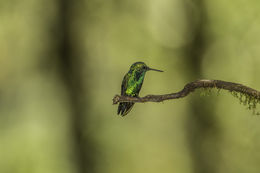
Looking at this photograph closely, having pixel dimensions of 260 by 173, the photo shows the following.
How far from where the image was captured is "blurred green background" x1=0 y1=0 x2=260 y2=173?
9.09 meters

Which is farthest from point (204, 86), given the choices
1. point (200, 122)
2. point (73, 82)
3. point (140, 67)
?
point (73, 82)

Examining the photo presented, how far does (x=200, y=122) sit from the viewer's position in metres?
8.73

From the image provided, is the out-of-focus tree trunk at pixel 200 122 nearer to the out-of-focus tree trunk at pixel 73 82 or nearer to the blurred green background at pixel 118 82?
the blurred green background at pixel 118 82

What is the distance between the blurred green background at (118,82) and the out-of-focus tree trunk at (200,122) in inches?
Answer: 1.1

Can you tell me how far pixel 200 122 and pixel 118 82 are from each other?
334 cm

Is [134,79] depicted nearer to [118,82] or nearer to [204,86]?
[204,86]

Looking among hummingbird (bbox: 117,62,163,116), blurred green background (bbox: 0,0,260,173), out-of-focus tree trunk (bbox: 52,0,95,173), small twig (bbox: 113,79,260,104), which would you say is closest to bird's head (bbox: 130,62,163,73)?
hummingbird (bbox: 117,62,163,116)

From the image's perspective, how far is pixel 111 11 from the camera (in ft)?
35.3

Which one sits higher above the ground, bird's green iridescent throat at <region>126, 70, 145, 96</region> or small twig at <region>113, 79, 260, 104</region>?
bird's green iridescent throat at <region>126, 70, 145, 96</region>

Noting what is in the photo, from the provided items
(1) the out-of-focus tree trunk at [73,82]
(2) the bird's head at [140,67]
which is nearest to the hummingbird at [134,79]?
(2) the bird's head at [140,67]

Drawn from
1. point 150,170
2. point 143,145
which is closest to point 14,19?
point 143,145

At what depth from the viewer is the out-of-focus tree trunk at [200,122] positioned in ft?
28.7

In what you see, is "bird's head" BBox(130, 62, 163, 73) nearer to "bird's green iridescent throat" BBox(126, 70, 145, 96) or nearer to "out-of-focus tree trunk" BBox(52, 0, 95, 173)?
"bird's green iridescent throat" BBox(126, 70, 145, 96)

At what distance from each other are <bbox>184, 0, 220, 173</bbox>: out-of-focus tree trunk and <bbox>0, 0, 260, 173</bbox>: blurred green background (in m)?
0.03
